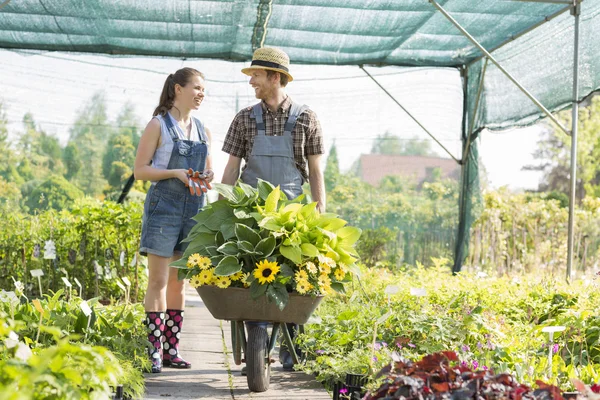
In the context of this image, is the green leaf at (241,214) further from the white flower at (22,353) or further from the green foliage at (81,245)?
the green foliage at (81,245)

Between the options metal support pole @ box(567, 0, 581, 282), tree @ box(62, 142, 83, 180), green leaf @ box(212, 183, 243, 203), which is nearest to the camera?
green leaf @ box(212, 183, 243, 203)

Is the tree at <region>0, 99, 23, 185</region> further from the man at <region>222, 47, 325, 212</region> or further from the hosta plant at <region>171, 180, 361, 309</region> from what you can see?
the hosta plant at <region>171, 180, 361, 309</region>

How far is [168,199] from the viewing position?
13.0 ft

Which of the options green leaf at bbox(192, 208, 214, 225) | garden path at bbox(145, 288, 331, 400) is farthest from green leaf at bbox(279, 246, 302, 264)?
garden path at bbox(145, 288, 331, 400)

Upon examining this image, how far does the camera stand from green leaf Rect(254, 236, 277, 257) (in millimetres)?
3295

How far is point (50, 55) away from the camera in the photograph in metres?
8.14

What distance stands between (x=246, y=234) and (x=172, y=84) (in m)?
1.13

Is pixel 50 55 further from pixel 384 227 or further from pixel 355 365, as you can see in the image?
pixel 355 365

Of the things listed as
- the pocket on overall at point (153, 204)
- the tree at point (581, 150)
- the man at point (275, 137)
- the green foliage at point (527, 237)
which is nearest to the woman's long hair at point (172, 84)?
the man at point (275, 137)

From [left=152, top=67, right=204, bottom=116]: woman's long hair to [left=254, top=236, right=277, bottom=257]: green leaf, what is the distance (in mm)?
1111

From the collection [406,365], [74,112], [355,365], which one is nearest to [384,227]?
[74,112]

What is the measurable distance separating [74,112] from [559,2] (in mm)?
4955

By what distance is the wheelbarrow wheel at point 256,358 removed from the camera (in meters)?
3.39

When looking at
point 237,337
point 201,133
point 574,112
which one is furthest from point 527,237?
point 237,337
